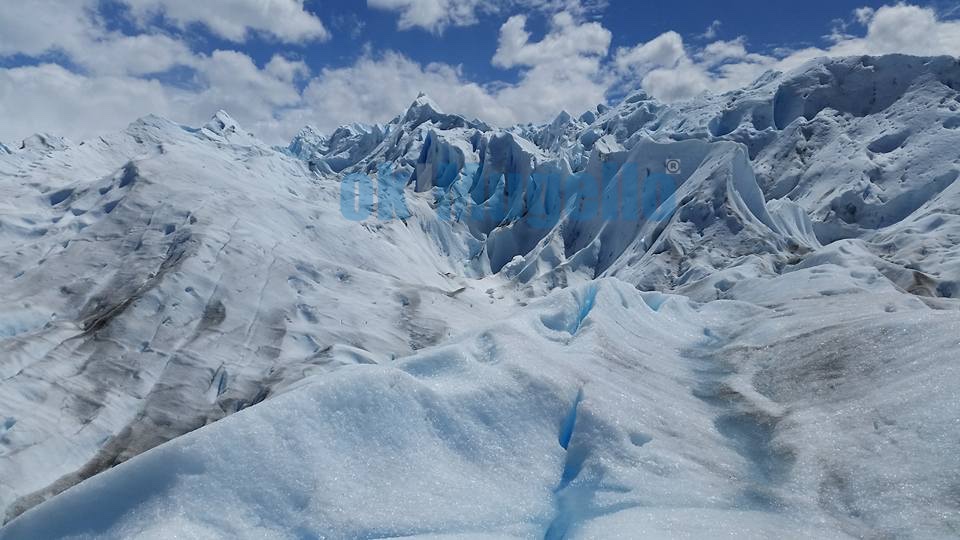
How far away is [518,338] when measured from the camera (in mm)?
7312

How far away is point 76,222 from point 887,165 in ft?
116

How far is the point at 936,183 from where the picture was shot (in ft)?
86.6

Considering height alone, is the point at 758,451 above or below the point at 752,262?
below

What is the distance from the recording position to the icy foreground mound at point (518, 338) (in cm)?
492

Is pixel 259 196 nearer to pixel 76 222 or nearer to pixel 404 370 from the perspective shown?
pixel 76 222

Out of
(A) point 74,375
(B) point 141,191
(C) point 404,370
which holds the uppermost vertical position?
(C) point 404,370

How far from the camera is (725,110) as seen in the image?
43656 millimetres

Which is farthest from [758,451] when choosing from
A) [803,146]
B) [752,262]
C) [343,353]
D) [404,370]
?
[803,146]

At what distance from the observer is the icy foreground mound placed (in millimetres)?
4918

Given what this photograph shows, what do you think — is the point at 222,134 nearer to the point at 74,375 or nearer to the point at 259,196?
the point at 259,196

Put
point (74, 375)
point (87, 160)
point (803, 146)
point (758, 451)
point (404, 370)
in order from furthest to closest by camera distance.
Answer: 1. point (87, 160)
2. point (803, 146)
3. point (74, 375)
4. point (404, 370)
5. point (758, 451)

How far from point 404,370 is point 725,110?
1690 inches

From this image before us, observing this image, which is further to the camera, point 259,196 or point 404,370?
point 259,196

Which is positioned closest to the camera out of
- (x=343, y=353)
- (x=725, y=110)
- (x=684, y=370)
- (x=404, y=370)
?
(x=404, y=370)
